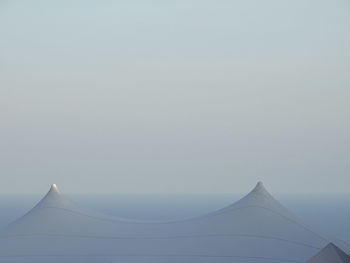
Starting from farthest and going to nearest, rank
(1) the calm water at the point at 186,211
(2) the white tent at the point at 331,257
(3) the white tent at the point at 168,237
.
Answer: (1) the calm water at the point at 186,211 < (3) the white tent at the point at 168,237 < (2) the white tent at the point at 331,257

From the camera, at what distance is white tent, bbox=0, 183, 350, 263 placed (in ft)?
78.9

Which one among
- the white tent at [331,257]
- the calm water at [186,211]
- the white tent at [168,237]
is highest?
the calm water at [186,211]

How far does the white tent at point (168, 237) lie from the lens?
24.0m

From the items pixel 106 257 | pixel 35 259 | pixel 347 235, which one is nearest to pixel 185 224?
pixel 106 257

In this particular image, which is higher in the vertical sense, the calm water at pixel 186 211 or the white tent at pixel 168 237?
the calm water at pixel 186 211

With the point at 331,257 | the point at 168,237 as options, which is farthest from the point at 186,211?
the point at 331,257

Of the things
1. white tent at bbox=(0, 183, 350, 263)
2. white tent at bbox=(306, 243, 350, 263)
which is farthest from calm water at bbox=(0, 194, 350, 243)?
white tent at bbox=(306, 243, 350, 263)

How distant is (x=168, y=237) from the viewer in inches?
990

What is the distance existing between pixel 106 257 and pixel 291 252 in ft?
17.5

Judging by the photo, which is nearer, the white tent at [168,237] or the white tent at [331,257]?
the white tent at [331,257]

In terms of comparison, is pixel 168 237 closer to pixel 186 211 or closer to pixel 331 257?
pixel 331 257

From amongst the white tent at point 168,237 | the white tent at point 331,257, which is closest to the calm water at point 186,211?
the white tent at point 168,237

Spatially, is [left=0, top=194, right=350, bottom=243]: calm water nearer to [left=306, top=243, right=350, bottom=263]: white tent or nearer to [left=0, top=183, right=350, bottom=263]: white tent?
[left=0, top=183, right=350, bottom=263]: white tent

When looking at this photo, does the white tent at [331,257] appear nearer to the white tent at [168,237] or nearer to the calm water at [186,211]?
the white tent at [168,237]
